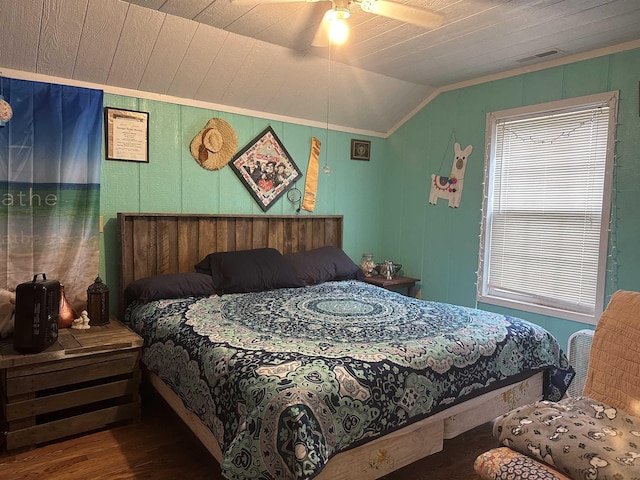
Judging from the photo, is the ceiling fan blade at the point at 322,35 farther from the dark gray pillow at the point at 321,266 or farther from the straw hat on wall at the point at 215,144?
the dark gray pillow at the point at 321,266

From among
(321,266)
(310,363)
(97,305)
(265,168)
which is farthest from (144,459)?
(265,168)

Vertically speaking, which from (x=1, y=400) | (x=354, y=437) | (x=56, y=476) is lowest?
(x=56, y=476)

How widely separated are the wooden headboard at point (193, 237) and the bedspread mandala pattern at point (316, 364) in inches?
17.4

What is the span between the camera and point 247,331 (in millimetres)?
2232

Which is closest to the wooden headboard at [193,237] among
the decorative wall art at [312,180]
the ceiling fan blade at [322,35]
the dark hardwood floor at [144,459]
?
the decorative wall art at [312,180]

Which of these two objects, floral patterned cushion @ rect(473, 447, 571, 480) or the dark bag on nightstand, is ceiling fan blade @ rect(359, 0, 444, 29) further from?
the dark bag on nightstand

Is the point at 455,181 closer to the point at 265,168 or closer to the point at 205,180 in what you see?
the point at 265,168

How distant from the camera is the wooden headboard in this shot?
10.2 ft

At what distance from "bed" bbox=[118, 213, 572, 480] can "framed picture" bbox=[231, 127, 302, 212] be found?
0.59 meters

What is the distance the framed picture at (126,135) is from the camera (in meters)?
3.03

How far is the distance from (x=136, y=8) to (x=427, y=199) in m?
2.77

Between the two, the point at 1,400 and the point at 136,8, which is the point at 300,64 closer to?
the point at 136,8

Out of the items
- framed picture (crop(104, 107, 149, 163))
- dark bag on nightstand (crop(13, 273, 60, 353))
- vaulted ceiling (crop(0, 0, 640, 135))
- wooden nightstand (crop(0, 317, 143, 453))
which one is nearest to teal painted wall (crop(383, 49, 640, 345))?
vaulted ceiling (crop(0, 0, 640, 135))

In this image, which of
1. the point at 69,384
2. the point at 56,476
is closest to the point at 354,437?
the point at 56,476
